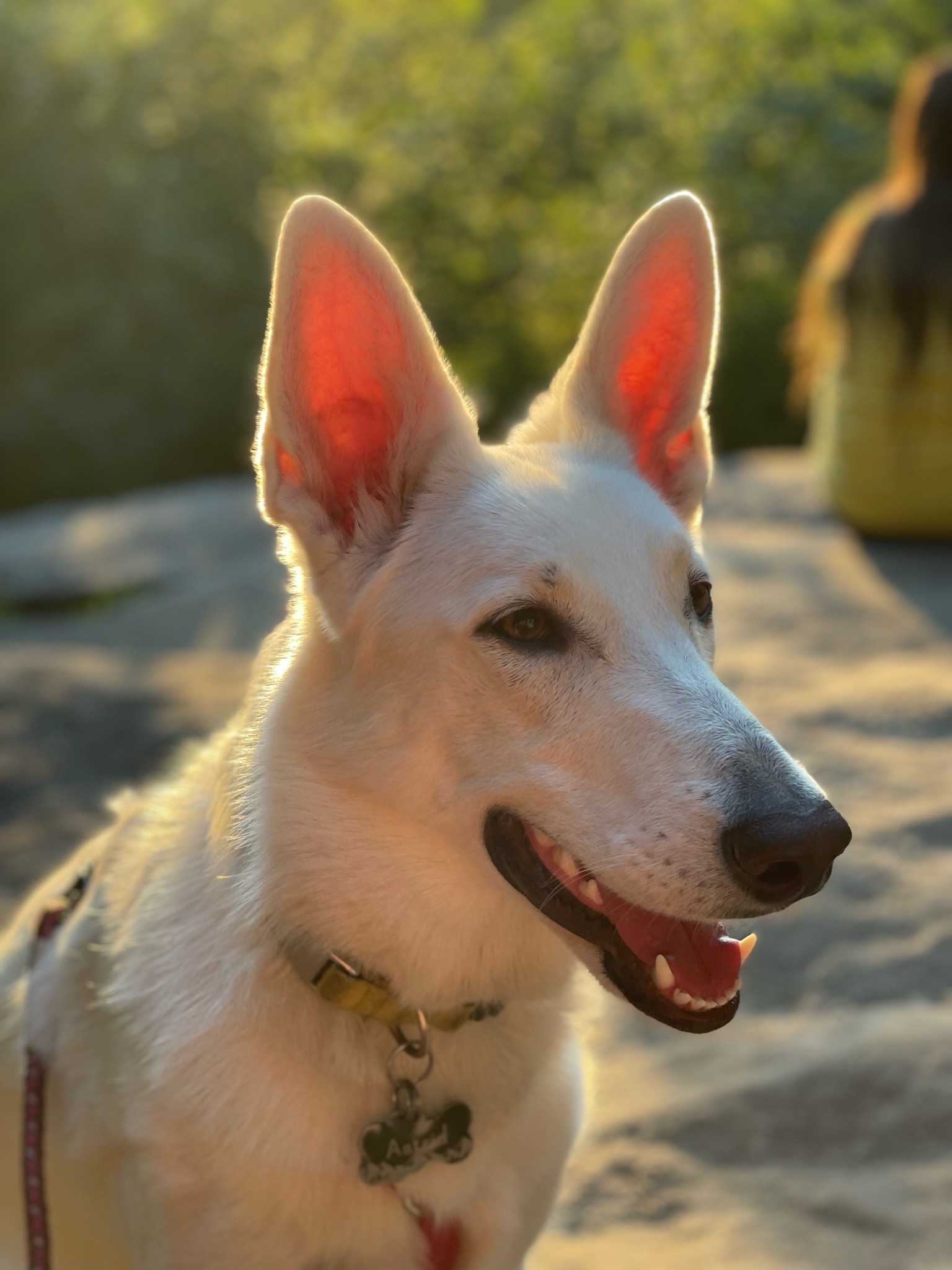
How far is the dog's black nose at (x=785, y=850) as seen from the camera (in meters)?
1.93

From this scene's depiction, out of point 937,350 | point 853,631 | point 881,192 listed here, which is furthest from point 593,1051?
point 881,192

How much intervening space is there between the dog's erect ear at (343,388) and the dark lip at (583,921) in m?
0.64

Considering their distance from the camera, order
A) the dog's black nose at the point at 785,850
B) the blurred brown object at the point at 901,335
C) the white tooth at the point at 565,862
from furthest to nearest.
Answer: the blurred brown object at the point at 901,335 → the white tooth at the point at 565,862 → the dog's black nose at the point at 785,850

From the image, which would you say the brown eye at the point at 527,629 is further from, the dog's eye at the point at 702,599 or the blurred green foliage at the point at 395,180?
the blurred green foliage at the point at 395,180

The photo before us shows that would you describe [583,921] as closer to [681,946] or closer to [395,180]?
[681,946]

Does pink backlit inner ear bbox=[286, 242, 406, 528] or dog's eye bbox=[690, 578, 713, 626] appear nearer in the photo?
pink backlit inner ear bbox=[286, 242, 406, 528]

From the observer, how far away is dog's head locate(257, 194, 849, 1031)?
80.9 inches

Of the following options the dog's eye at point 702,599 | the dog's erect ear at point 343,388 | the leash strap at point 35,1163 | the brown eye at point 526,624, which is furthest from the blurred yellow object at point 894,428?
the leash strap at point 35,1163

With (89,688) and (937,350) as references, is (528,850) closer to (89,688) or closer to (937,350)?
(89,688)

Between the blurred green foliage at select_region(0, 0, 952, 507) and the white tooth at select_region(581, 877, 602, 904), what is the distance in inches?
570

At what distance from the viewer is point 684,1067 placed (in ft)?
12.0

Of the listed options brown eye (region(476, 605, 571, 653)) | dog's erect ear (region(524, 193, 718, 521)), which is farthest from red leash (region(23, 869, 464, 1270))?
dog's erect ear (region(524, 193, 718, 521))

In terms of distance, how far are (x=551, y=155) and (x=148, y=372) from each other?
674 centimetres

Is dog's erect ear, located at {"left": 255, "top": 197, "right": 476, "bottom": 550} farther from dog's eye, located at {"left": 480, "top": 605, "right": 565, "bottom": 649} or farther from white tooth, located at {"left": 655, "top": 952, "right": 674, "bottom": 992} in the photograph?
white tooth, located at {"left": 655, "top": 952, "right": 674, "bottom": 992}
